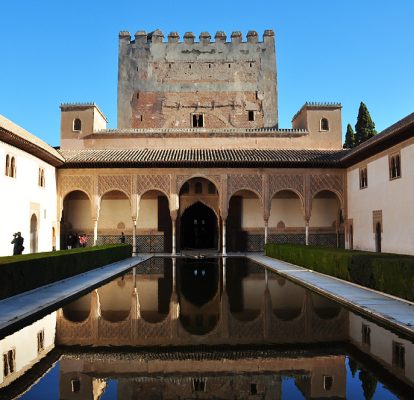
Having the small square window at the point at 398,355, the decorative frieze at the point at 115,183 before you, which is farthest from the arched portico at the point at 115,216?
the small square window at the point at 398,355

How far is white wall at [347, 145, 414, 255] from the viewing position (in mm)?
16062

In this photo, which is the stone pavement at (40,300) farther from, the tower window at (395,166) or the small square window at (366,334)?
the tower window at (395,166)

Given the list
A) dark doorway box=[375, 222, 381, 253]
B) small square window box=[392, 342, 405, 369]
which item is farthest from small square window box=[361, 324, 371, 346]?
dark doorway box=[375, 222, 381, 253]

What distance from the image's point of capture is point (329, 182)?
2342 centimetres

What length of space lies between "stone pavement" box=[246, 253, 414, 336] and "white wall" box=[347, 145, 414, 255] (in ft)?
17.5

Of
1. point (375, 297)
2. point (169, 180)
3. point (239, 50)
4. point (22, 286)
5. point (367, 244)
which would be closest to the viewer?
point (375, 297)

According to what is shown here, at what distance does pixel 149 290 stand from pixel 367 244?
41.3 feet

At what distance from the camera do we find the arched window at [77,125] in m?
27.0

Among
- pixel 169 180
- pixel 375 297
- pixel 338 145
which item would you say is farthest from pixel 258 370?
pixel 338 145

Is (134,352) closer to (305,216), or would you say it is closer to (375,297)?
(375,297)

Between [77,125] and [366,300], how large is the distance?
2203 cm

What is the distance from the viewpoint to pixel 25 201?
18656 millimetres

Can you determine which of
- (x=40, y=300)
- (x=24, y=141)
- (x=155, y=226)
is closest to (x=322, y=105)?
(x=155, y=226)

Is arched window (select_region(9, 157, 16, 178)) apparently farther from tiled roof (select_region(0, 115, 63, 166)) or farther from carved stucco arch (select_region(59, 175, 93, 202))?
carved stucco arch (select_region(59, 175, 93, 202))
